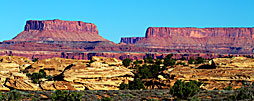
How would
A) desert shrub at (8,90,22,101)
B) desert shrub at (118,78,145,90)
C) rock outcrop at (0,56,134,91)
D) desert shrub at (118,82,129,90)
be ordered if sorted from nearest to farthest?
desert shrub at (8,90,22,101)
rock outcrop at (0,56,134,91)
desert shrub at (118,82,129,90)
desert shrub at (118,78,145,90)

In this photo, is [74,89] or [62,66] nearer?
[74,89]

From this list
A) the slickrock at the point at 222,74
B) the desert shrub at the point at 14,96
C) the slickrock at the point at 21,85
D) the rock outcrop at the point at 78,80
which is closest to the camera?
the desert shrub at the point at 14,96

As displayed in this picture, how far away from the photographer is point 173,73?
4481 centimetres

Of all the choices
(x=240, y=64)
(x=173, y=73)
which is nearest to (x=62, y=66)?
(x=173, y=73)

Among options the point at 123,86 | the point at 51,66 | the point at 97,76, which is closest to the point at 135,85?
the point at 123,86

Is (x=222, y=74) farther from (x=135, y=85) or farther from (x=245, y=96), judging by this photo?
(x=245, y=96)

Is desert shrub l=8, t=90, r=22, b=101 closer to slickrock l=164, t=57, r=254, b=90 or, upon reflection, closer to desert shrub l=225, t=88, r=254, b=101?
desert shrub l=225, t=88, r=254, b=101

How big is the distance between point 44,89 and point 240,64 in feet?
72.7

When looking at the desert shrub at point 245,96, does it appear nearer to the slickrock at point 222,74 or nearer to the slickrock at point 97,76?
the slickrock at point 97,76

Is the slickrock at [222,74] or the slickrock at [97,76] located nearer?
the slickrock at [97,76]

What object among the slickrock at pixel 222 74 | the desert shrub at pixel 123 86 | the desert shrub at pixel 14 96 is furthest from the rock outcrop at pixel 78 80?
the slickrock at pixel 222 74

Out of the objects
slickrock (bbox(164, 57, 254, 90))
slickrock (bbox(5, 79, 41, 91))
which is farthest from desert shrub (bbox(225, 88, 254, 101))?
slickrock (bbox(164, 57, 254, 90))

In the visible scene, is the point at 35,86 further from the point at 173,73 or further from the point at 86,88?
the point at 173,73

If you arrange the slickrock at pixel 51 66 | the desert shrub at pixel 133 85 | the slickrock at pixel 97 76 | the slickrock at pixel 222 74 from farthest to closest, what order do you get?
1. the slickrock at pixel 51 66
2. the slickrock at pixel 222 74
3. the desert shrub at pixel 133 85
4. the slickrock at pixel 97 76
